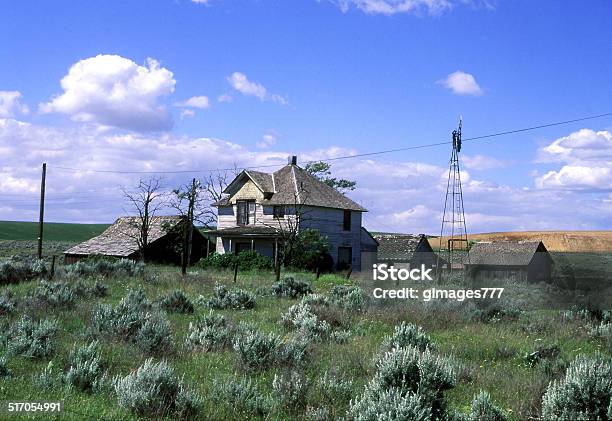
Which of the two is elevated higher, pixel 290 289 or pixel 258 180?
pixel 258 180

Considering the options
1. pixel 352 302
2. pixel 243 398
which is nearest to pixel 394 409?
pixel 243 398

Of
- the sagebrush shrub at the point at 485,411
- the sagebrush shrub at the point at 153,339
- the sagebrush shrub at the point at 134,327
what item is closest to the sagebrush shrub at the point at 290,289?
the sagebrush shrub at the point at 134,327

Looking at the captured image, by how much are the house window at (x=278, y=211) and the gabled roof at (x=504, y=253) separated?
13.1 metres

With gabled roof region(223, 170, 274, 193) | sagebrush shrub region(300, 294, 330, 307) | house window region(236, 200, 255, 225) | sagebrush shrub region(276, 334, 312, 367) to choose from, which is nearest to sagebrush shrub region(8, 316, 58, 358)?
sagebrush shrub region(276, 334, 312, 367)

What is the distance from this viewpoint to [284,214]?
45.7 m

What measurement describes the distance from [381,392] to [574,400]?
1994 mm

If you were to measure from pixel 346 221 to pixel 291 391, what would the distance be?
41.5 meters

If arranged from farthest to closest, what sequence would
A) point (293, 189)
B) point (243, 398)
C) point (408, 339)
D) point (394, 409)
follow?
point (293, 189)
point (408, 339)
point (243, 398)
point (394, 409)

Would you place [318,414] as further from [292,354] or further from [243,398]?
[292,354]

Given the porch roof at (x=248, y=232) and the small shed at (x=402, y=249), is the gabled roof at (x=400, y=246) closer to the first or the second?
the small shed at (x=402, y=249)

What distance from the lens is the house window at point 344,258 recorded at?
47347 millimetres

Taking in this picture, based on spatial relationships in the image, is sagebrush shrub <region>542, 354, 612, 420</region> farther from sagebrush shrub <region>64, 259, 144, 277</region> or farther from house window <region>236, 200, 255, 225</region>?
house window <region>236, 200, 255, 225</region>

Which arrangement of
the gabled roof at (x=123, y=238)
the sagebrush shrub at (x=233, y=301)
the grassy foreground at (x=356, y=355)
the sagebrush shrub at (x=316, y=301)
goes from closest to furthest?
the grassy foreground at (x=356, y=355) → the sagebrush shrub at (x=233, y=301) → the sagebrush shrub at (x=316, y=301) → the gabled roof at (x=123, y=238)

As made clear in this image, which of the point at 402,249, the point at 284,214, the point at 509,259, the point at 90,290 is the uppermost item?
the point at 284,214
